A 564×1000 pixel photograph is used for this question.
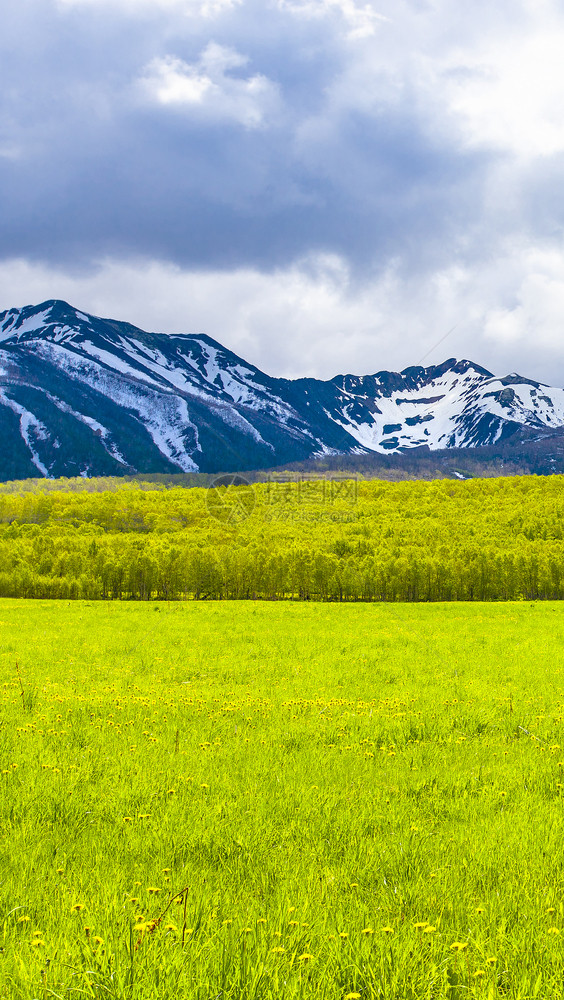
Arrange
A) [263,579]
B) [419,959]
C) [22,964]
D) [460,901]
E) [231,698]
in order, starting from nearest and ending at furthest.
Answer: [22,964] < [419,959] < [460,901] < [231,698] < [263,579]

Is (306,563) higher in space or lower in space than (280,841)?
lower

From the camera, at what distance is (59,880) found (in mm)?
5262

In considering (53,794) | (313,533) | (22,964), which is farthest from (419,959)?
(313,533)

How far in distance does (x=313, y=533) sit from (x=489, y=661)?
114m

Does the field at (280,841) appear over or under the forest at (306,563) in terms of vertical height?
over

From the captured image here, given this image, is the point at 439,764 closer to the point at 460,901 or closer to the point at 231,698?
the point at 460,901

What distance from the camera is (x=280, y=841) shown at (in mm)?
6227

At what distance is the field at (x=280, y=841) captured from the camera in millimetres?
3955

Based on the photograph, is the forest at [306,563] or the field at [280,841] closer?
the field at [280,841]

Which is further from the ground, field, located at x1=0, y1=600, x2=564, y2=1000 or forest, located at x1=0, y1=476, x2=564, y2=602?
field, located at x1=0, y1=600, x2=564, y2=1000

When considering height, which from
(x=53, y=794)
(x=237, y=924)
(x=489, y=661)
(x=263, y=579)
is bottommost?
(x=263, y=579)

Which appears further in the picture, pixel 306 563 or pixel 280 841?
pixel 306 563

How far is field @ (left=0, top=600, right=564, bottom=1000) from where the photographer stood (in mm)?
3955

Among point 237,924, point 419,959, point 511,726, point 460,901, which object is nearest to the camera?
point 419,959
